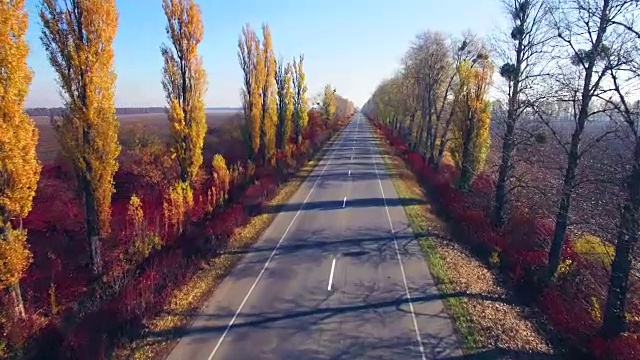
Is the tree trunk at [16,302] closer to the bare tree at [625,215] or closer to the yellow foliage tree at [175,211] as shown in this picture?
the yellow foliage tree at [175,211]

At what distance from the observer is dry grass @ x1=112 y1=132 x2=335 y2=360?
32.3ft

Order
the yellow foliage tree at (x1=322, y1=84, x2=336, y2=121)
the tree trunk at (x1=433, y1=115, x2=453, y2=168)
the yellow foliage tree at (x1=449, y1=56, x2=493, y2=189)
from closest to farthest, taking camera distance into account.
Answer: the yellow foliage tree at (x1=449, y1=56, x2=493, y2=189) < the tree trunk at (x1=433, y1=115, x2=453, y2=168) < the yellow foliage tree at (x1=322, y1=84, x2=336, y2=121)

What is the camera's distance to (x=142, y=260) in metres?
15.1

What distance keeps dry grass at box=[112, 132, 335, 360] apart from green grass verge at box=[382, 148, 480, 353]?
729 cm

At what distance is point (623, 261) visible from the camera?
9539mm

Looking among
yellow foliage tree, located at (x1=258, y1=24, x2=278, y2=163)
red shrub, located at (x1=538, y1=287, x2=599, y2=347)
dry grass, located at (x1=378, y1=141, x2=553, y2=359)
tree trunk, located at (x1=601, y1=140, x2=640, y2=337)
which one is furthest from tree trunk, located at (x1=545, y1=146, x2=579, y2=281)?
yellow foliage tree, located at (x1=258, y1=24, x2=278, y2=163)

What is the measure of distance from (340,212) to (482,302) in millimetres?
10842

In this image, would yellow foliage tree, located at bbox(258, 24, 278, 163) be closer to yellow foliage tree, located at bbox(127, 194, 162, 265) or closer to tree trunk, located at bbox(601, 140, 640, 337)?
yellow foliage tree, located at bbox(127, 194, 162, 265)

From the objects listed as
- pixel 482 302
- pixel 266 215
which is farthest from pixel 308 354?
pixel 266 215

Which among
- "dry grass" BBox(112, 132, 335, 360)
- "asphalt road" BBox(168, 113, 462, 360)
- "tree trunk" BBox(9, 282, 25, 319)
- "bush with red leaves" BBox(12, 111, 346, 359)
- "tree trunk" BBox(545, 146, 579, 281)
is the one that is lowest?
"dry grass" BBox(112, 132, 335, 360)

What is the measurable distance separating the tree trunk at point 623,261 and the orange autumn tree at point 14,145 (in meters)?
13.5

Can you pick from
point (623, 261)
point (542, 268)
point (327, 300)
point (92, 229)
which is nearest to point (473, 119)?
point (542, 268)

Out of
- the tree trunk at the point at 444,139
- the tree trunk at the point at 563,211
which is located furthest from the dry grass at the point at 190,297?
the tree trunk at the point at 444,139

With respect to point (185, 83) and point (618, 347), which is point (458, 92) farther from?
point (618, 347)
